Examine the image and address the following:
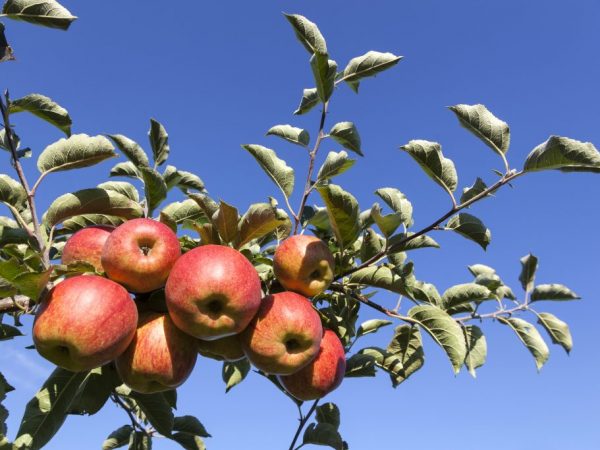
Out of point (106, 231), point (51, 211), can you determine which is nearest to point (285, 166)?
point (106, 231)

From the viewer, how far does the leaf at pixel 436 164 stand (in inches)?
115

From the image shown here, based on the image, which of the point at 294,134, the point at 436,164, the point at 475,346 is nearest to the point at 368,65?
the point at 294,134

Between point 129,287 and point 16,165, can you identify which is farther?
point 16,165

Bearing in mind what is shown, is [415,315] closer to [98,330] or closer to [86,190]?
[98,330]

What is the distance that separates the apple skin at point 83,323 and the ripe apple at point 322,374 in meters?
0.95

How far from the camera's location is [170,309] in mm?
2414

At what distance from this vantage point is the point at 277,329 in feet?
8.34

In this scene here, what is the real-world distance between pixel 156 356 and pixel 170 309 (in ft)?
0.72

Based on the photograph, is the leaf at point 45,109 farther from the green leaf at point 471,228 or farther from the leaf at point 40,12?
the green leaf at point 471,228

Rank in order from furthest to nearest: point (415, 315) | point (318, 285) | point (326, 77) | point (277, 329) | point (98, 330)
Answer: point (415, 315)
point (326, 77)
point (318, 285)
point (277, 329)
point (98, 330)

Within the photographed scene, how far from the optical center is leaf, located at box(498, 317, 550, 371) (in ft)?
12.4

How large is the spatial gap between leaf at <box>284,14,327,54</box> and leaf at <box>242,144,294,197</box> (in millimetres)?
629

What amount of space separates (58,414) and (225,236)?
1.28 meters

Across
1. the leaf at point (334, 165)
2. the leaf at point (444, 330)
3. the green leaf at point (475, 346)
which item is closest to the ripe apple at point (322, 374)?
the leaf at point (444, 330)
